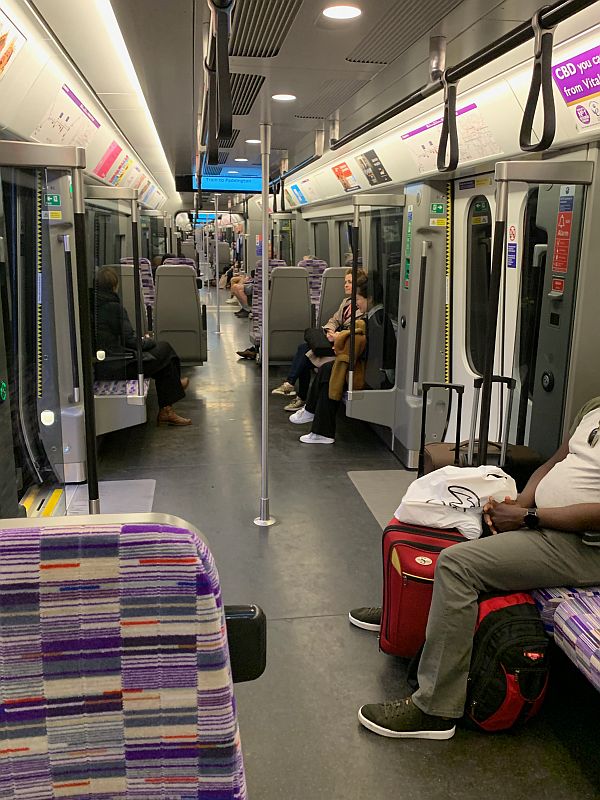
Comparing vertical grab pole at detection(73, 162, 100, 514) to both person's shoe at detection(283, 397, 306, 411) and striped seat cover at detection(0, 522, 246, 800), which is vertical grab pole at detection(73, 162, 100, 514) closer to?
striped seat cover at detection(0, 522, 246, 800)

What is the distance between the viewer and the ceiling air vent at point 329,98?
4148 mm

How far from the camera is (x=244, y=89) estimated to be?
4156mm

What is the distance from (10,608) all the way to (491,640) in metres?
1.99

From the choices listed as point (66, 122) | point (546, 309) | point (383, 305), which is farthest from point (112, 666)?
point (383, 305)

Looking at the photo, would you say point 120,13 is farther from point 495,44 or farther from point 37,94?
point 495,44

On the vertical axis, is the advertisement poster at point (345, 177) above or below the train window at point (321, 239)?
above

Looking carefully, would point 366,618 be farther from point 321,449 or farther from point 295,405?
point 295,405

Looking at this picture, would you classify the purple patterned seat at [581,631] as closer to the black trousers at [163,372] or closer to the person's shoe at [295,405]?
the black trousers at [163,372]

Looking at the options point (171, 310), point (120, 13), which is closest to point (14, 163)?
point (120, 13)

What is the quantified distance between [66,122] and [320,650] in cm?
375

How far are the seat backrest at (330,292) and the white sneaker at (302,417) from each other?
145 cm

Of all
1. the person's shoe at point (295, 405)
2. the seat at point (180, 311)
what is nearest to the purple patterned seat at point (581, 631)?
the person's shoe at point (295, 405)

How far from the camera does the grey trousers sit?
103 inches

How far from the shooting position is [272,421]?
707 centimetres
